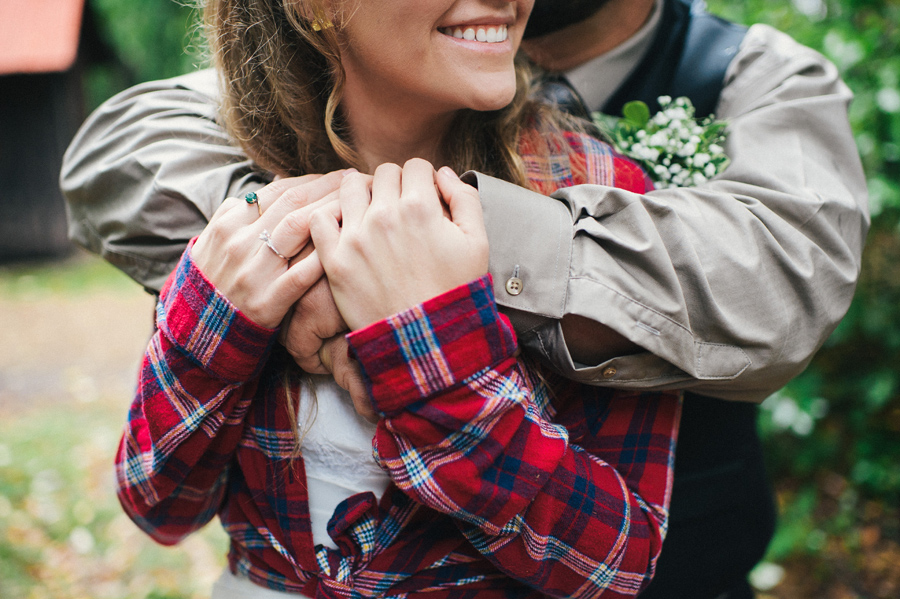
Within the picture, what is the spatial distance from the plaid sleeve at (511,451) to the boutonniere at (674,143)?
0.57 meters

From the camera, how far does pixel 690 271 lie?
3.97ft

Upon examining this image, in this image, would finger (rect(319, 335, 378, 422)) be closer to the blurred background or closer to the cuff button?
the cuff button

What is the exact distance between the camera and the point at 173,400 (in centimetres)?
128

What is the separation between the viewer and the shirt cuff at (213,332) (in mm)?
1193

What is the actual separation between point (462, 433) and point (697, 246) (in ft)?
1.77

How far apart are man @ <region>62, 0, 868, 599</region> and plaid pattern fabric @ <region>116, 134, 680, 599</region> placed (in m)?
0.16

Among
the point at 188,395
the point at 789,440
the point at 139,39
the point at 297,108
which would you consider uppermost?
the point at 297,108

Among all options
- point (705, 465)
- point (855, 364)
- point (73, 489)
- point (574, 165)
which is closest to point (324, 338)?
point (574, 165)

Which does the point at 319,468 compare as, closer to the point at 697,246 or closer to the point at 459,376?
the point at 459,376

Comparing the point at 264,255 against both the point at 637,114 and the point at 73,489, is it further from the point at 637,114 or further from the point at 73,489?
the point at 73,489

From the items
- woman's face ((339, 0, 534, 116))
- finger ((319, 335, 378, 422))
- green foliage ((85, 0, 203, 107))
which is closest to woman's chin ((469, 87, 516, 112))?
woman's face ((339, 0, 534, 116))

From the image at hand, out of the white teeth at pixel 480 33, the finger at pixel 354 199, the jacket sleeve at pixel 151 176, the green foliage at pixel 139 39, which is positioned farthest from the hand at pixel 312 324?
the green foliage at pixel 139 39

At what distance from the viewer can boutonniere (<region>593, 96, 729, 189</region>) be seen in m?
1.59

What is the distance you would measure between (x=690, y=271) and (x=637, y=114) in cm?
62
